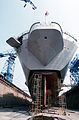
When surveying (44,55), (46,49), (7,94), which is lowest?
(7,94)

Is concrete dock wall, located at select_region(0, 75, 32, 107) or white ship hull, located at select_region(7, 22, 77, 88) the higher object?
white ship hull, located at select_region(7, 22, 77, 88)

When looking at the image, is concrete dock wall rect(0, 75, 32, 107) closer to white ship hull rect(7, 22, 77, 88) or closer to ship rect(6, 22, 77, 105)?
ship rect(6, 22, 77, 105)

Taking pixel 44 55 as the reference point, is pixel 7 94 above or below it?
below

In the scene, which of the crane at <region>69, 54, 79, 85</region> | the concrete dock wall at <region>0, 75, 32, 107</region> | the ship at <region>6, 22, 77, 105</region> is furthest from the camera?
the crane at <region>69, 54, 79, 85</region>

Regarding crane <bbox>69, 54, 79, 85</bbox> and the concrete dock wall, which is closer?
the concrete dock wall

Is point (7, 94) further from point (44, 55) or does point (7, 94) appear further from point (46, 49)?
point (46, 49)

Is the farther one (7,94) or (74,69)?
(74,69)

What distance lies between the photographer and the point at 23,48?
1272cm

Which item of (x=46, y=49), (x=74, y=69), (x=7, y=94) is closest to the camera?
(x=46, y=49)

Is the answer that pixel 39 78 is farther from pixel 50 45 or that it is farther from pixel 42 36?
pixel 42 36

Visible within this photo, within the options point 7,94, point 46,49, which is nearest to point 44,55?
point 46,49

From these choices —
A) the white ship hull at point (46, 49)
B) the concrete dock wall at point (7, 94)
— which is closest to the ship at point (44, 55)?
the white ship hull at point (46, 49)

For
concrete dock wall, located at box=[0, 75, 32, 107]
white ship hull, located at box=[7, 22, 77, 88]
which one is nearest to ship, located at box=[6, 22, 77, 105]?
white ship hull, located at box=[7, 22, 77, 88]

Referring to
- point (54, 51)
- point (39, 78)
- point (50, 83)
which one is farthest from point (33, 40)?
point (50, 83)
